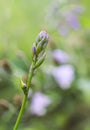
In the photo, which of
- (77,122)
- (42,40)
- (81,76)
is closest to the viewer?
(42,40)

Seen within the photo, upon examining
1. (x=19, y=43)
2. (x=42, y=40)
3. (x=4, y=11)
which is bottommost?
(x=19, y=43)

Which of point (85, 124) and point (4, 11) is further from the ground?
point (4, 11)

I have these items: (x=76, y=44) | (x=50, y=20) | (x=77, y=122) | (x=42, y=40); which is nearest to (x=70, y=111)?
(x=77, y=122)

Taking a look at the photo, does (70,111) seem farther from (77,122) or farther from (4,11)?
(4,11)

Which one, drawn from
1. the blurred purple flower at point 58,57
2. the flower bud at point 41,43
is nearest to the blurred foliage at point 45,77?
the blurred purple flower at point 58,57

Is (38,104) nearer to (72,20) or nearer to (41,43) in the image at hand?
(72,20)

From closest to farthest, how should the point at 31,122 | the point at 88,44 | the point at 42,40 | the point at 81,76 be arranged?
the point at 42,40, the point at 31,122, the point at 81,76, the point at 88,44

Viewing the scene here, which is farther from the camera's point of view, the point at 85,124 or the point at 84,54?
the point at 84,54

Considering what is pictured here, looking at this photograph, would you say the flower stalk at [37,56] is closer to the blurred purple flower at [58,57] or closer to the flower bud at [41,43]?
the flower bud at [41,43]
